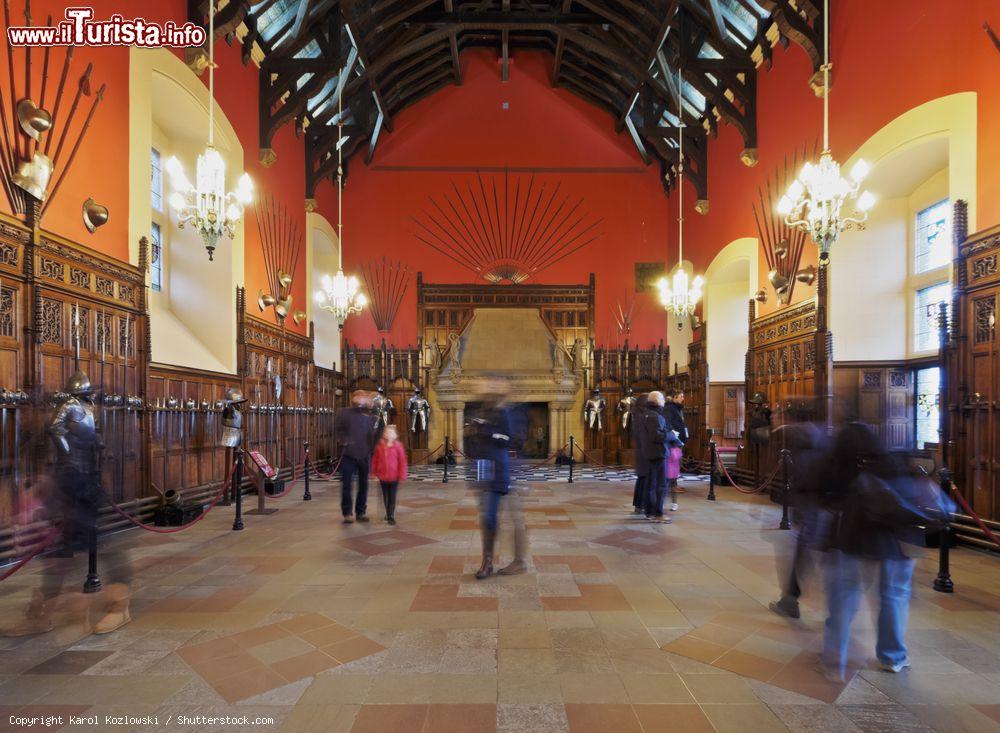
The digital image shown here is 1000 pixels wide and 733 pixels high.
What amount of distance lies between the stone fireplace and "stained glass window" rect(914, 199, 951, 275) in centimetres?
764

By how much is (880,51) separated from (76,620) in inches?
356

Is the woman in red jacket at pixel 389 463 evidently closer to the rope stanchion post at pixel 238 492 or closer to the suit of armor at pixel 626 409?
the rope stanchion post at pixel 238 492

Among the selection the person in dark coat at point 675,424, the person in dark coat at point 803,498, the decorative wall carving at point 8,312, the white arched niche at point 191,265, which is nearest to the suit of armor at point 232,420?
the white arched niche at point 191,265

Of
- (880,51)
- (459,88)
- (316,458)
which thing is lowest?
(316,458)

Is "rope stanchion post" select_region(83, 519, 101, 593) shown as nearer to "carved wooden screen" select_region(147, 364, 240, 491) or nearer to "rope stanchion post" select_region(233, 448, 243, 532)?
"rope stanchion post" select_region(233, 448, 243, 532)

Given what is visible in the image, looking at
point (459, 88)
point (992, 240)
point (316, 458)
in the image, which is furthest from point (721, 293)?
point (316, 458)

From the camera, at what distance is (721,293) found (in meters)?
11.3

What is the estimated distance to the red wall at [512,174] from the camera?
45.3ft

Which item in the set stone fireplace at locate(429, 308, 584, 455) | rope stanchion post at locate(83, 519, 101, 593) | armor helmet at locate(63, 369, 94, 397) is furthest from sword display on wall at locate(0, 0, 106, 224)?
stone fireplace at locate(429, 308, 584, 455)

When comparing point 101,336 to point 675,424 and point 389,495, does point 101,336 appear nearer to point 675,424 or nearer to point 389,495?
point 389,495

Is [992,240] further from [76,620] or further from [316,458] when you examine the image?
[316,458]

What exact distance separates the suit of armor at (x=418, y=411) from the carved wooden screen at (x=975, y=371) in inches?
385

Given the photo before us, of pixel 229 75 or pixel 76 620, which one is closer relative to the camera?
pixel 76 620

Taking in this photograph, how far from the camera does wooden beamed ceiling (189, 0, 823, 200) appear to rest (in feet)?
28.1
